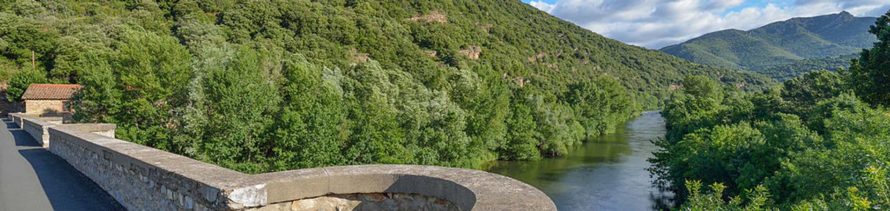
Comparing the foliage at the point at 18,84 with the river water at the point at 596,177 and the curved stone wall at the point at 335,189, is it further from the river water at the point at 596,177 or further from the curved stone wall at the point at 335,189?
the curved stone wall at the point at 335,189

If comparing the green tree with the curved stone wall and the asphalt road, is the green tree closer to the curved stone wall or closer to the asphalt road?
the asphalt road

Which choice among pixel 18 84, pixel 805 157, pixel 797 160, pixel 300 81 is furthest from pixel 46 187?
pixel 18 84

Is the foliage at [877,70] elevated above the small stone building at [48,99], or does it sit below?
above

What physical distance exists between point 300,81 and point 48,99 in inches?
754

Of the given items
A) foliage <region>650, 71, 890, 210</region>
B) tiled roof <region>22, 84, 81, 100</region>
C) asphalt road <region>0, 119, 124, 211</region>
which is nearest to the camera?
asphalt road <region>0, 119, 124, 211</region>

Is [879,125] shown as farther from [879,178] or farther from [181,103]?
[181,103]

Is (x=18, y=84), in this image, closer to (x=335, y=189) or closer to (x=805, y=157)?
(x=335, y=189)

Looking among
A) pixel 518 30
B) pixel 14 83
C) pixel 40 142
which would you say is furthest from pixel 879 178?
pixel 518 30

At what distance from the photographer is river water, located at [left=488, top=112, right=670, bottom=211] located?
24.5 metres

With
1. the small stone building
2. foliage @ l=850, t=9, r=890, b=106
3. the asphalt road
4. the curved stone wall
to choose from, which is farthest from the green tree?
foliage @ l=850, t=9, r=890, b=106

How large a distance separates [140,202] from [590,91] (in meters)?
59.6

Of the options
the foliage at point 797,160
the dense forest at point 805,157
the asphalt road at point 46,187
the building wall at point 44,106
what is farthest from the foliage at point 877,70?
the building wall at point 44,106

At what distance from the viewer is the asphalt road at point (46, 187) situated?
654 cm

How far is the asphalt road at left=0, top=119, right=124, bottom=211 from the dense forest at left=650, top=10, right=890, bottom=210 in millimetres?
9226
